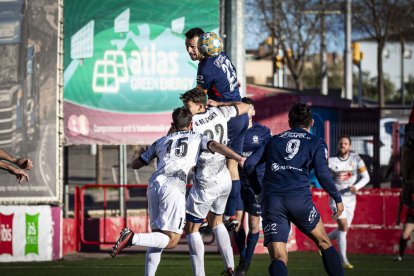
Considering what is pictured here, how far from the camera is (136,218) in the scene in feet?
69.8

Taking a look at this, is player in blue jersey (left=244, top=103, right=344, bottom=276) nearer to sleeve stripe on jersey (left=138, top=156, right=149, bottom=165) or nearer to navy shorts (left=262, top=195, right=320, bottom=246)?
navy shorts (left=262, top=195, right=320, bottom=246)

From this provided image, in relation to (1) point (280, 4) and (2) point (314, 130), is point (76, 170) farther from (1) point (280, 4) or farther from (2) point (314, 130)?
(2) point (314, 130)

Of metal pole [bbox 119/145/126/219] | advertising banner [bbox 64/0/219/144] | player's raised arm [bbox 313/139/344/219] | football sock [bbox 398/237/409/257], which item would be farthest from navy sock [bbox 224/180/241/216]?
metal pole [bbox 119/145/126/219]

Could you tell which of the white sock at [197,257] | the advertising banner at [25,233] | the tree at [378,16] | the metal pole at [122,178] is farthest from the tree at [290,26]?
the white sock at [197,257]

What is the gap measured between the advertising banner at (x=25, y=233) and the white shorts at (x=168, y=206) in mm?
6385

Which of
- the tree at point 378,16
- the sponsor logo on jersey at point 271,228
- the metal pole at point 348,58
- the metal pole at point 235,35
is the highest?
the tree at point 378,16

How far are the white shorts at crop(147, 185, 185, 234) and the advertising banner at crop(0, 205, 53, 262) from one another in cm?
638

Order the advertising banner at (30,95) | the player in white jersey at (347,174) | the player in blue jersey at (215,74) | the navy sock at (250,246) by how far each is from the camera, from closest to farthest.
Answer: the player in blue jersey at (215,74), the navy sock at (250,246), the advertising banner at (30,95), the player in white jersey at (347,174)

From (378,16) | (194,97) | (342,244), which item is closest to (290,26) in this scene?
(378,16)

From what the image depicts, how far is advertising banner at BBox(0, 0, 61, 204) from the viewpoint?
1817 centimetres

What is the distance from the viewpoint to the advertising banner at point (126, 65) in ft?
63.6

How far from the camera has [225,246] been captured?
13.3 m

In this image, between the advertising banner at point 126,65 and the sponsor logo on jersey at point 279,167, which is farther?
the advertising banner at point 126,65

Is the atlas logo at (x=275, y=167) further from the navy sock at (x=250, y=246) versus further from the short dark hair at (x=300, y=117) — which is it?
the navy sock at (x=250, y=246)
